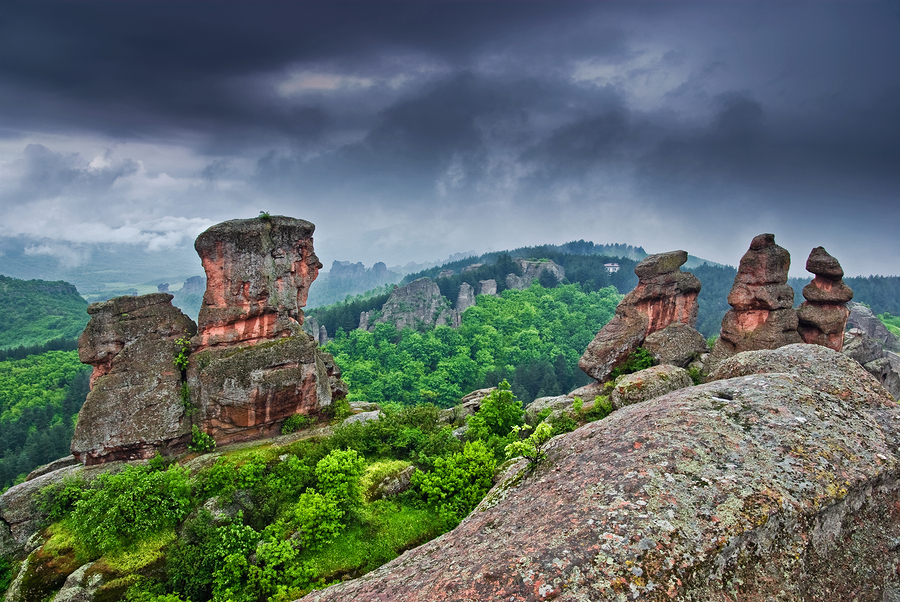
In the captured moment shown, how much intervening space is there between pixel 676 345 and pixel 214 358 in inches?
1220

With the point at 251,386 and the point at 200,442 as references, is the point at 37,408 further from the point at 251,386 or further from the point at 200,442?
the point at 251,386

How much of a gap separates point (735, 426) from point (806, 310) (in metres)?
28.7

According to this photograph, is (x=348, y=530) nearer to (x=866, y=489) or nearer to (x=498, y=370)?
(x=866, y=489)

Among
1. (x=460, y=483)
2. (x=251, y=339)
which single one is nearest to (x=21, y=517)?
(x=251, y=339)

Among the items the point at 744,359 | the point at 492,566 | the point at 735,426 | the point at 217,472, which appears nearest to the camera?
the point at 492,566

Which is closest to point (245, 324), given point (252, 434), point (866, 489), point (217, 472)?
point (252, 434)

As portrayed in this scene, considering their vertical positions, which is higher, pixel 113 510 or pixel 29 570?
pixel 113 510

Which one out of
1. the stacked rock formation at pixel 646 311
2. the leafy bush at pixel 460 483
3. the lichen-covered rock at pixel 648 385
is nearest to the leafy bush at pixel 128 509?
the leafy bush at pixel 460 483

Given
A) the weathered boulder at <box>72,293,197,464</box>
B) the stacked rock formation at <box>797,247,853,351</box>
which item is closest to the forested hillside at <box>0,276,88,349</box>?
the weathered boulder at <box>72,293,197,464</box>

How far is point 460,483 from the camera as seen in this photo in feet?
55.7

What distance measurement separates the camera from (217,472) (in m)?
20.4

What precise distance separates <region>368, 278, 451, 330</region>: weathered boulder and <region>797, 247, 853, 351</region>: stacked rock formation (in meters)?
73.4

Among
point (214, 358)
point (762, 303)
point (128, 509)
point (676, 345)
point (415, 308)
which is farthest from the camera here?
point (415, 308)

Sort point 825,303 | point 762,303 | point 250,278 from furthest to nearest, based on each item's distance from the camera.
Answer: point 825,303 → point 762,303 → point 250,278
